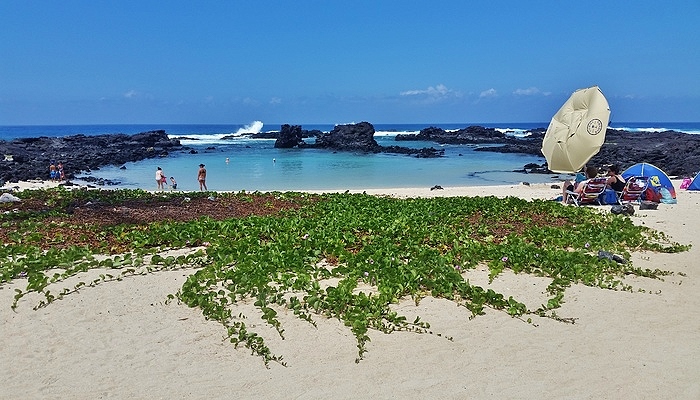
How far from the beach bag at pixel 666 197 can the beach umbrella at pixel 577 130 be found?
3.28m

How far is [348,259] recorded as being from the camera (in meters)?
8.05

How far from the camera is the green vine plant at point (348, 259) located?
20.8 ft

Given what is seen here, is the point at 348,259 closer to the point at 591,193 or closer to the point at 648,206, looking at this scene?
the point at 591,193

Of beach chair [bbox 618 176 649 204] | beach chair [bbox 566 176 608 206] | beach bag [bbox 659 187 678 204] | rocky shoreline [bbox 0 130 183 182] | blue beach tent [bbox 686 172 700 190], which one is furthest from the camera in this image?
rocky shoreline [bbox 0 130 183 182]

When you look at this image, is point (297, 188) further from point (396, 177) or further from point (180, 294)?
point (180, 294)

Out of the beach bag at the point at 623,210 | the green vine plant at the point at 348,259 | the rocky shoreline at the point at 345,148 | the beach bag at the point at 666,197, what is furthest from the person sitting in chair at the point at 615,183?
the rocky shoreline at the point at 345,148

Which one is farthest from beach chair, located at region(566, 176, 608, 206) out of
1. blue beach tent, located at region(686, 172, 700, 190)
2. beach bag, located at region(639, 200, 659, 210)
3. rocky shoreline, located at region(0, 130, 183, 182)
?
rocky shoreline, located at region(0, 130, 183, 182)

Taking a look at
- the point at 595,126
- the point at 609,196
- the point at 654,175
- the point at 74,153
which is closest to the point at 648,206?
the point at 609,196

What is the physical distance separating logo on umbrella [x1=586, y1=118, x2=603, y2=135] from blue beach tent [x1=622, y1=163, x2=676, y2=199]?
3.57 metres

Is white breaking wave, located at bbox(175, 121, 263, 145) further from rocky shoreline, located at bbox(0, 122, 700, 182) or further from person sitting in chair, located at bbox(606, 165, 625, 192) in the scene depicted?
person sitting in chair, located at bbox(606, 165, 625, 192)

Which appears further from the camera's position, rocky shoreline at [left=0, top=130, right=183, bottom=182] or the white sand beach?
rocky shoreline at [left=0, top=130, right=183, bottom=182]

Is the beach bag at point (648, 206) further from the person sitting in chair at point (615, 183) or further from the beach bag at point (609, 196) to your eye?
the person sitting in chair at point (615, 183)

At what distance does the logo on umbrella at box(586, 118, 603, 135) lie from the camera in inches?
554

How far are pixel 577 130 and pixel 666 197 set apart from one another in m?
4.32
